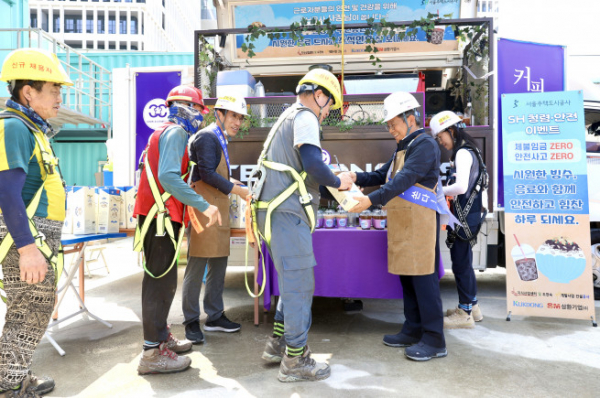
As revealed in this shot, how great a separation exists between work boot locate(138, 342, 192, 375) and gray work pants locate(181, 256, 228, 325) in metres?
0.53

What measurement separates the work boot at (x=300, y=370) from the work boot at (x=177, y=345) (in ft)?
2.72

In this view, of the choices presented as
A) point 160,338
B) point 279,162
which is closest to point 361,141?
point 279,162

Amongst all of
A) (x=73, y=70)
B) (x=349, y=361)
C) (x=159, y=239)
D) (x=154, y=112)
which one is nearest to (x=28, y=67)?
(x=159, y=239)

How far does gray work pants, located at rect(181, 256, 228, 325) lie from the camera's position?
3.26 meters

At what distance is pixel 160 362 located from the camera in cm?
269

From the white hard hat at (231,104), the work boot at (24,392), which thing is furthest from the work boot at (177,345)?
the white hard hat at (231,104)

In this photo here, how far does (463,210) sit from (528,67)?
216 cm

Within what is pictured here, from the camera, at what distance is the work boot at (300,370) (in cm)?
257

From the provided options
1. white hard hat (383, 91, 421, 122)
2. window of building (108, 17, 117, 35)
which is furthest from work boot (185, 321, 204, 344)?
window of building (108, 17, 117, 35)

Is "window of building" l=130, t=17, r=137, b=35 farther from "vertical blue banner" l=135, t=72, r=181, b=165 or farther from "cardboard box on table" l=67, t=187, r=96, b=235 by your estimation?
"cardboard box on table" l=67, t=187, r=96, b=235

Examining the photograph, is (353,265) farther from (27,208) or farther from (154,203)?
(27,208)

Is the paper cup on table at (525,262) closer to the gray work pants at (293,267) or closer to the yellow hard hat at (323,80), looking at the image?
the gray work pants at (293,267)

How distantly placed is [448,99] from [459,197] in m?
2.15

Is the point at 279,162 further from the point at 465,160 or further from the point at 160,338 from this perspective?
the point at 465,160
